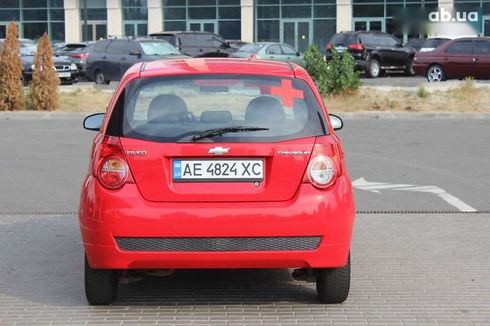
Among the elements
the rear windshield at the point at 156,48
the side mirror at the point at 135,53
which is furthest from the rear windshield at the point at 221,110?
the rear windshield at the point at 156,48

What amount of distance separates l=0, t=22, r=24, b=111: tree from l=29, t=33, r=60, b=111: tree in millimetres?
292

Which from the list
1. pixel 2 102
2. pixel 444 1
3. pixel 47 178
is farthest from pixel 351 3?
pixel 47 178

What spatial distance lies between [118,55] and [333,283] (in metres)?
24.3

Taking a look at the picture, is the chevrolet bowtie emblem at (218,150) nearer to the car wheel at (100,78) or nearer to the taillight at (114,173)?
the taillight at (114,173)

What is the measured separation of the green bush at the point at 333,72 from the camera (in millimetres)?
19844

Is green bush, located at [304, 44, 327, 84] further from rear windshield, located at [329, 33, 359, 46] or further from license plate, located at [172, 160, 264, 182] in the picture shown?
license plate, located at [172, 160, 264, 182]

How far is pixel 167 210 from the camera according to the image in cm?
496

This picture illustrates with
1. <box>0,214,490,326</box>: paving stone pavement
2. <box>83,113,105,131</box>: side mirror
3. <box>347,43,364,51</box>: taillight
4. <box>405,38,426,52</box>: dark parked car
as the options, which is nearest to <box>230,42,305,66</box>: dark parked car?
<box>347,43,364,51</box>: taillight

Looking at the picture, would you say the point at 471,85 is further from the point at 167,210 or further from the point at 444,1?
the point at 444,1

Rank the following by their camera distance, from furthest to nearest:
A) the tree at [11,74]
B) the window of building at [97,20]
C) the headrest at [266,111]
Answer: the window of building at [97,20] < the tree at [11,74] < the headrest at [266,111]

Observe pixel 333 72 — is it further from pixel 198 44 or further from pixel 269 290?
pixel 198 44

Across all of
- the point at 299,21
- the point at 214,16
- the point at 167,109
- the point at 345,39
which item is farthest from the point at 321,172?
the point at 214,16

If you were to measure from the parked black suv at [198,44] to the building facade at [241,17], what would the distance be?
1388cm

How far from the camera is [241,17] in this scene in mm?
51344
